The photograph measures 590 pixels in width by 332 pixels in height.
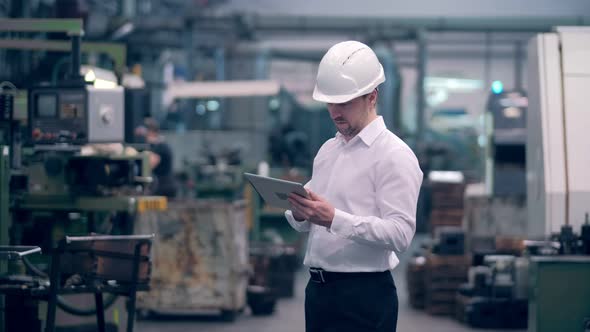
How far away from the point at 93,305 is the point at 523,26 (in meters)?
12.2

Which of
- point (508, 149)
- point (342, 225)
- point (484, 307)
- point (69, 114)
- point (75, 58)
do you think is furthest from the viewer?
point (508, 149)

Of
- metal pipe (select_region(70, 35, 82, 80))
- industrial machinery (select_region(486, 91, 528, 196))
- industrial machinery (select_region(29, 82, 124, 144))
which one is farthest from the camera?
industrial machinery (select_region(486, 91, 528, 196))

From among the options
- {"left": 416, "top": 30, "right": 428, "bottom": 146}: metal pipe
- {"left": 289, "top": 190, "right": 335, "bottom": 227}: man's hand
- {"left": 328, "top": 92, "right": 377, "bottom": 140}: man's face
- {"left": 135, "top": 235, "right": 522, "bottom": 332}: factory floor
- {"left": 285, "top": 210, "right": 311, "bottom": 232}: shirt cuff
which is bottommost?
{"left": 135, "top": 235, "right": 522, "bottom": 332}: factory floor

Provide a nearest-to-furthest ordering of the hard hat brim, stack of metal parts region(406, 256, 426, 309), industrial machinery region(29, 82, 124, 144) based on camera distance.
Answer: the hard hat brim < industrial machinery region(29, 82, 124, 144) < stack of metal parts region(406, 256, 426, 309)

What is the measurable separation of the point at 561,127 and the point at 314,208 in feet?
6.64

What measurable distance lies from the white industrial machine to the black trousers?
175cm

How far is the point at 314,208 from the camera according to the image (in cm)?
282

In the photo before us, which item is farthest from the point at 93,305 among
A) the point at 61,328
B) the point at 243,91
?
the point at 243,91

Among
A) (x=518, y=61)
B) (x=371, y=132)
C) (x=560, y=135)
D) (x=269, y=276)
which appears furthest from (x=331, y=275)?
(x=518, y=61)

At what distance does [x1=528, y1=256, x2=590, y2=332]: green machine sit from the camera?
3.76 metres

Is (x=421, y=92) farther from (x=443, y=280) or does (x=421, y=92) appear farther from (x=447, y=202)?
(x=443, y=280)

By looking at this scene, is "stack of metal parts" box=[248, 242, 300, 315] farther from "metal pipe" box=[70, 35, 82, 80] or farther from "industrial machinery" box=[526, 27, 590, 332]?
"industrial machinery" box=[526, 27, 590, 332]

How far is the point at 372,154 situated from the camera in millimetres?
2910

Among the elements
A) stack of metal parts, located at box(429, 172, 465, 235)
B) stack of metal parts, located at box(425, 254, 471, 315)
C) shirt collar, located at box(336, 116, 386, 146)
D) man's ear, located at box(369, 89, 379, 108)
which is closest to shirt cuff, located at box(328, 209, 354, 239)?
shirt collar, located at box(336, 116, 386, 146)
